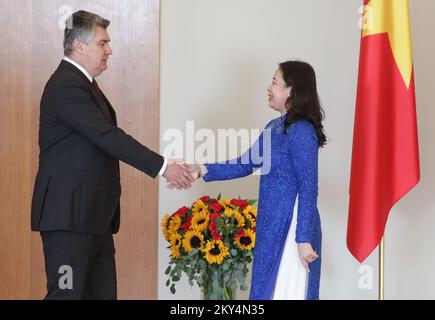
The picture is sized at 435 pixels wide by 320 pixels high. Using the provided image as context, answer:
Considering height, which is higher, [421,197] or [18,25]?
[18,25]

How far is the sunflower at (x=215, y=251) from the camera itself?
11.0 feet

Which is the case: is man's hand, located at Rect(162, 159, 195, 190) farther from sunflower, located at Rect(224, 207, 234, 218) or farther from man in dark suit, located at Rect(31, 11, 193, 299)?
sunflower, located at Rect(224, 207, 234, 218)

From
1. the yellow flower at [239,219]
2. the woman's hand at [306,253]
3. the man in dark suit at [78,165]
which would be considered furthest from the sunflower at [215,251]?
the woman's hand at [306,253]

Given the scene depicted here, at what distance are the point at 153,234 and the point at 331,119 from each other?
50.7 inches

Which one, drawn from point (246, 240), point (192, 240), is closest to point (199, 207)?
point (192, 240)

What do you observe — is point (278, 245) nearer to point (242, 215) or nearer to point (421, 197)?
point (242, 215)

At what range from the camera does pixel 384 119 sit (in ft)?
11.2

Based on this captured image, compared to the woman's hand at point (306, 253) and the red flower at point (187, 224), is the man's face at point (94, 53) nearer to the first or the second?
the red flower at point (187, 224)

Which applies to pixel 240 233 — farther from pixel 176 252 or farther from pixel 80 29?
pixel 80 29

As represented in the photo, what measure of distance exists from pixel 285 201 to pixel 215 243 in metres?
0.55

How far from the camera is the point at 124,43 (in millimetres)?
4230

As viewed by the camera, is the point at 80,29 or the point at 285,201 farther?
the point at 80,29
